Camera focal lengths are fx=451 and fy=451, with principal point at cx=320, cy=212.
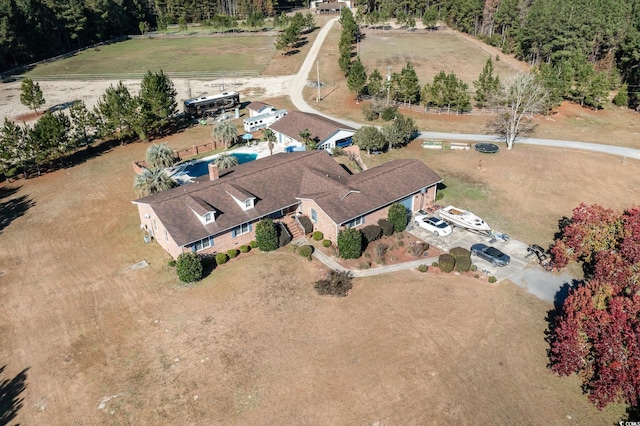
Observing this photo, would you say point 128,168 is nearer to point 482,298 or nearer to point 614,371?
point 482,298

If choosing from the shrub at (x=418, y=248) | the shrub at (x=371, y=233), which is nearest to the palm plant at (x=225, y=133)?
the shrub at (x=371, y=233)

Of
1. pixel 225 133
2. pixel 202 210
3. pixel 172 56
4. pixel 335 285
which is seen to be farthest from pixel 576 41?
pixel 172 56

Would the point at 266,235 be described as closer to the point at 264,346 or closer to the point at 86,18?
the point at 264,346

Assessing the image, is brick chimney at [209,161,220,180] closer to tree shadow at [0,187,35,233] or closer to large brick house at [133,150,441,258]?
large brick house at [133,150,441,258]

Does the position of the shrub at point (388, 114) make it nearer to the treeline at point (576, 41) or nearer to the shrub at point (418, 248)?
the treeline at point (576, 41)

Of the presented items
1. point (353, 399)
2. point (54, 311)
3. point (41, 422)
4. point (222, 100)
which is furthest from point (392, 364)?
point (222, 100)
